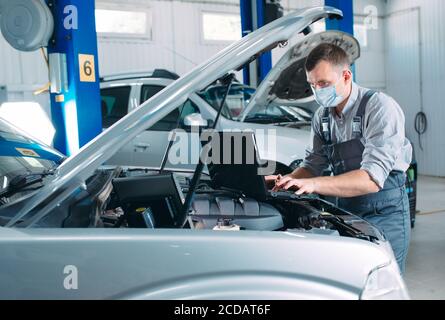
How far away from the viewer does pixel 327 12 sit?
1992 millimetres

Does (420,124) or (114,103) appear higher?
(114,103)

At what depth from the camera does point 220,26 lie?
1047cm

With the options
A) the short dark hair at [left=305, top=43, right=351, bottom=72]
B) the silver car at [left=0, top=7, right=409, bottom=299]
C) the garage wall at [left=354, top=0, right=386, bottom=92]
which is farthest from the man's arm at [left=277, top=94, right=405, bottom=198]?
the garage wall at [left=354, top=0, right=386, bottom=92]

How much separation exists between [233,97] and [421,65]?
714cm

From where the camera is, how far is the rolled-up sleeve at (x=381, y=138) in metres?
2.16

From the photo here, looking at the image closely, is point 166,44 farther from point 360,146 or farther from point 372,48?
point 360,146

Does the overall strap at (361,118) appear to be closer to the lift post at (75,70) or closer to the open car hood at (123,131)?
the open car hood at (123,131)

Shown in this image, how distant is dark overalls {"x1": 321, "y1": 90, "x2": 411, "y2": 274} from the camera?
240cm

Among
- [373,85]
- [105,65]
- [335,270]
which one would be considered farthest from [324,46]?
[373,85]

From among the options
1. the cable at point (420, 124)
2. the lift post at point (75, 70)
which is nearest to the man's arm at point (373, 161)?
the lift post at point (75, 70)

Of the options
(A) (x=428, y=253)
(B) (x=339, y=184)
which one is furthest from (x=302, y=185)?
(A) (x=428, y=253)

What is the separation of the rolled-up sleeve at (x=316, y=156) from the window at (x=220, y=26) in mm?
7854

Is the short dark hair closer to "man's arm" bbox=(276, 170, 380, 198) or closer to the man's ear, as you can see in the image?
the man's ear

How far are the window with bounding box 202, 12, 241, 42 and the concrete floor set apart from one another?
16.6ft
